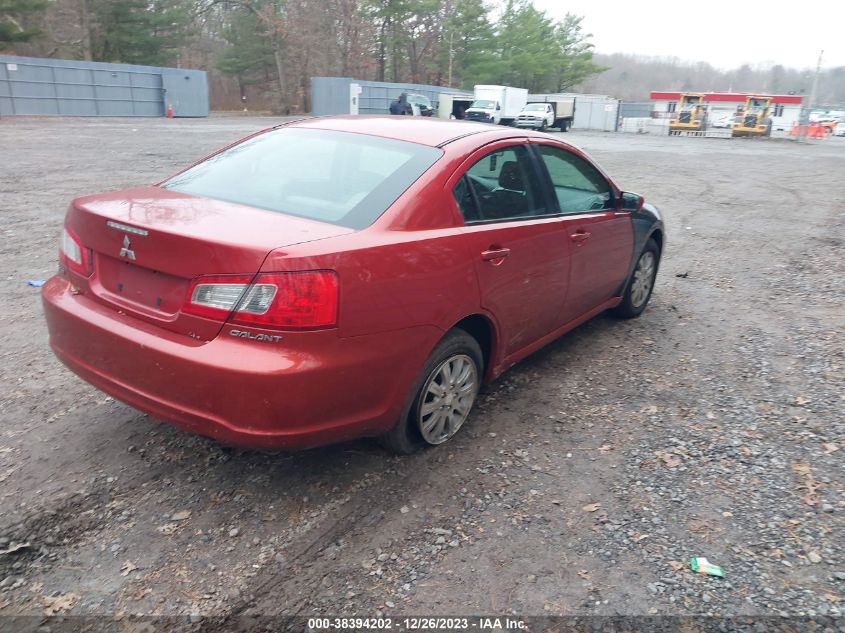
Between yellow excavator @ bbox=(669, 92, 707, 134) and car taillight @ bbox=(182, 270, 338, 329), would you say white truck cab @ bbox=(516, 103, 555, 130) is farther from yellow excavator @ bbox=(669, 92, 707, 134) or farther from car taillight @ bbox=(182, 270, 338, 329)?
car taillight @ bbox=(182, 270, 338, 329)

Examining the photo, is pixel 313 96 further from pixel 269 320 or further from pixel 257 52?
pixel 269 320

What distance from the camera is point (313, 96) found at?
150 feet

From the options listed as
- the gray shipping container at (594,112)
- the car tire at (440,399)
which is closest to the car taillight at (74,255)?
the car tire at (440,399)

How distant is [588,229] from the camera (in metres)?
4.55

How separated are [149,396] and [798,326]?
209 inches

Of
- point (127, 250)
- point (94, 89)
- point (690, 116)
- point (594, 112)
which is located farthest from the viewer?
point (594, 112)

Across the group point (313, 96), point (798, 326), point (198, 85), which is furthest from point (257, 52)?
point (798, 326)

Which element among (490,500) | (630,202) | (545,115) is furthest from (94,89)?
(490,500)

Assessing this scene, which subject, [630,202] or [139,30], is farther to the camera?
[139,30]

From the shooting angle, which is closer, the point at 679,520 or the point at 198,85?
the point at 679,520

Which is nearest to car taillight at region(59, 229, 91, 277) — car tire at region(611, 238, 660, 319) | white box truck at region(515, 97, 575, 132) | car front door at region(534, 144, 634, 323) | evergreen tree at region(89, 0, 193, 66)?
car front door at region(534, 144, 634, 323)

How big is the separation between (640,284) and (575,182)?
1.53m

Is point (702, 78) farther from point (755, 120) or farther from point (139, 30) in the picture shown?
point (139, 30)

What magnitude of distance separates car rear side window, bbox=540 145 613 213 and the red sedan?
9 cm
